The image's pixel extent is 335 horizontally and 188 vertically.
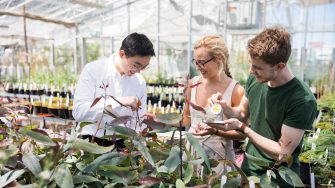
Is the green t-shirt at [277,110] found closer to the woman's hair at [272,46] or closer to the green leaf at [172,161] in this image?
the woman's hair at [272,46]

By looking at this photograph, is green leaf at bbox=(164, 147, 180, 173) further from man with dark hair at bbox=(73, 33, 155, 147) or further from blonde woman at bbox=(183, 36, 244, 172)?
man with dark hair at bbox=(73, 33, 155, 147)

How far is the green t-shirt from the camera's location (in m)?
1.15

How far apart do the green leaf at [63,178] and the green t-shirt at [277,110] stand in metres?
0.82

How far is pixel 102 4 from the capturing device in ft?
30.0

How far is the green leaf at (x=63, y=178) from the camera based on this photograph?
2.14 ft

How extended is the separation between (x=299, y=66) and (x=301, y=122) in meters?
6.17

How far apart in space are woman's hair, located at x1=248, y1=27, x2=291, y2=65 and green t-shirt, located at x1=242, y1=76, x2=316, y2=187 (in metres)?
0.12

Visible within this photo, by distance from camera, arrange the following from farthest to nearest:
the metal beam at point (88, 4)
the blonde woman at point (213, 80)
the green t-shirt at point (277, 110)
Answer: the metal beam at point (88, 4) < the blonde woman at point (213, 80) < the green t-shirt at point (277, 110)

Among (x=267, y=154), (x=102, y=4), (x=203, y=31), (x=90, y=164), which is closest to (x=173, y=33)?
(x=203, y=31)

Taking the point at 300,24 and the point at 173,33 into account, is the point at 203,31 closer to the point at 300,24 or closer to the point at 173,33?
the point at 173,33

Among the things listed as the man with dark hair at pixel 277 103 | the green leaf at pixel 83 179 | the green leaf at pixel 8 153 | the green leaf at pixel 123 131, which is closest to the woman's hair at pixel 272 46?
the man with dark hair at pixel 277 103

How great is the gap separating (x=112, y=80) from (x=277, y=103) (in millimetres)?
958

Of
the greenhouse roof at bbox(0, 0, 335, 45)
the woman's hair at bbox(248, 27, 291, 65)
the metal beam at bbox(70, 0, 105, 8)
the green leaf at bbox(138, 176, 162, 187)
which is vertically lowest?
the green leaf at bbox(138, 176, 162, 187)

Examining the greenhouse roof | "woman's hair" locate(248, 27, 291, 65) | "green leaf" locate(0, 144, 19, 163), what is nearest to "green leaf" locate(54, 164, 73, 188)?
"green leaf" locate(0, 144, 19, 163)
